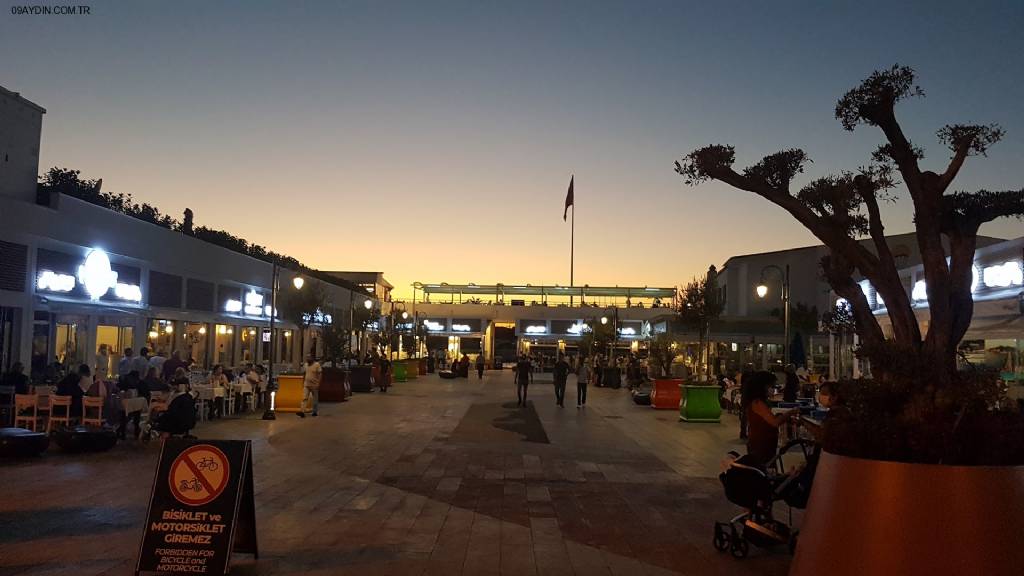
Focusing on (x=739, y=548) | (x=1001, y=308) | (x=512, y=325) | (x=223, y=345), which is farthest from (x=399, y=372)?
(x=512, y=325)

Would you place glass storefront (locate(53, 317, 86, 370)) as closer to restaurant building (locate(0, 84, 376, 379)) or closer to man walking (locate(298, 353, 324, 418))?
restaurant building (locate(0, 84, 376, 379))

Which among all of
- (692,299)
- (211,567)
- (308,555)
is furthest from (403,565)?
(692,299)

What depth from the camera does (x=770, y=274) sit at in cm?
4781

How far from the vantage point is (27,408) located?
1351 cm

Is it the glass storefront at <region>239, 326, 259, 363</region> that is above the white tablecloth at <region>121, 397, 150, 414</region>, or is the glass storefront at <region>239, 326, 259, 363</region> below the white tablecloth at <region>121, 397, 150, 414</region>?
above

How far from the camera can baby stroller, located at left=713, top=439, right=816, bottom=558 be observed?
6.45 meters

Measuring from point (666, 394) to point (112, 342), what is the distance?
14.9 metres

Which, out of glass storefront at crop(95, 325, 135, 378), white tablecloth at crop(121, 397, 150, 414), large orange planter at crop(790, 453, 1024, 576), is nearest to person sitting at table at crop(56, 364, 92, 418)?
white tablecloth at crop(121, 397, 150, 414)

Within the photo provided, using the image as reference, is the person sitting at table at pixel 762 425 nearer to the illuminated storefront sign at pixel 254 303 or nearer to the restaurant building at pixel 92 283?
the restaurant building at pixel 92 283

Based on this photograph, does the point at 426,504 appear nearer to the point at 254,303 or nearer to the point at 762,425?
the point at 762,425

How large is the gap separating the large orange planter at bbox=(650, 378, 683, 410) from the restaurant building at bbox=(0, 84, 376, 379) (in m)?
10.4

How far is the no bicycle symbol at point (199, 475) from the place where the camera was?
18.9 feet

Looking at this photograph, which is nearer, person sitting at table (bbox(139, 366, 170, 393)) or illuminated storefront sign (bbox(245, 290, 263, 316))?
person sitting at table (bbox(139, 366, 170, 393))

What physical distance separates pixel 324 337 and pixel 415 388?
163 inches
